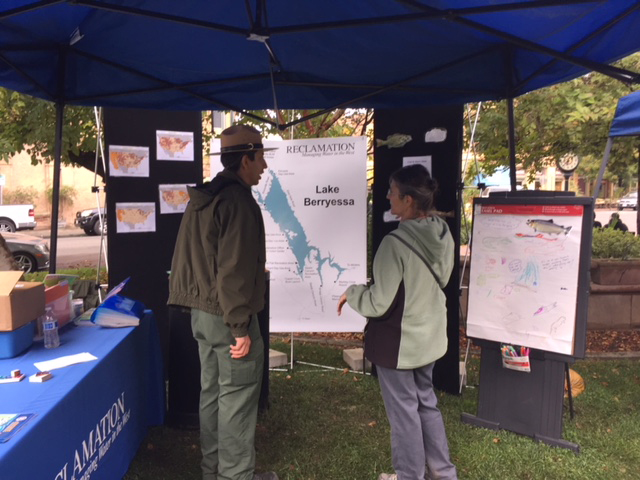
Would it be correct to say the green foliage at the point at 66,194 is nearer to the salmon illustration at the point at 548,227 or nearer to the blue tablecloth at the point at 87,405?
the blue tablecloth at the point at 87,405

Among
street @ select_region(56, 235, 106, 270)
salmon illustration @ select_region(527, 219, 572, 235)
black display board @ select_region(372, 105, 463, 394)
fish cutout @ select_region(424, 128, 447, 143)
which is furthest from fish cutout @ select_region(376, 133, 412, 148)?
street @ select_region(56, 235, 106, 270)

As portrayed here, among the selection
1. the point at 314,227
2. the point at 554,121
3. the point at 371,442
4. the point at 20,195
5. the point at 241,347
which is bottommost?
the point at 371,442

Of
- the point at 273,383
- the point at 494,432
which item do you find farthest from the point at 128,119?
the point at 494,432

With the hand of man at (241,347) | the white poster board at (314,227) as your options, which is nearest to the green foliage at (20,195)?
the white poster board at (314,227)

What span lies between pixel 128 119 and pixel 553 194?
10.5 feet

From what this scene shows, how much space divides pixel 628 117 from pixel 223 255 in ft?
13.9

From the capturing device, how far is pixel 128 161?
4.06 metres

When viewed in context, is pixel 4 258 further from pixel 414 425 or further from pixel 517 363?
pixel 517 363

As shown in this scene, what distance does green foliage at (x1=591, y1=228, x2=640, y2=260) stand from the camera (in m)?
5.93

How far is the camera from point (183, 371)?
325 centimetres

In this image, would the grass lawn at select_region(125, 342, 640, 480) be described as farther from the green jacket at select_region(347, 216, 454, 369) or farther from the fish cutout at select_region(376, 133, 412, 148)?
the fish cutout at select_region(376, 133, 412, 148)

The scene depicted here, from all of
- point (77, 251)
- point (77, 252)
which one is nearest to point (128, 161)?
point (77, 252)

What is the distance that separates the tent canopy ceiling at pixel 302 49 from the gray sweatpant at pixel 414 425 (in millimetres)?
1698

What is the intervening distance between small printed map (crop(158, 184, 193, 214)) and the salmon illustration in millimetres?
2716
